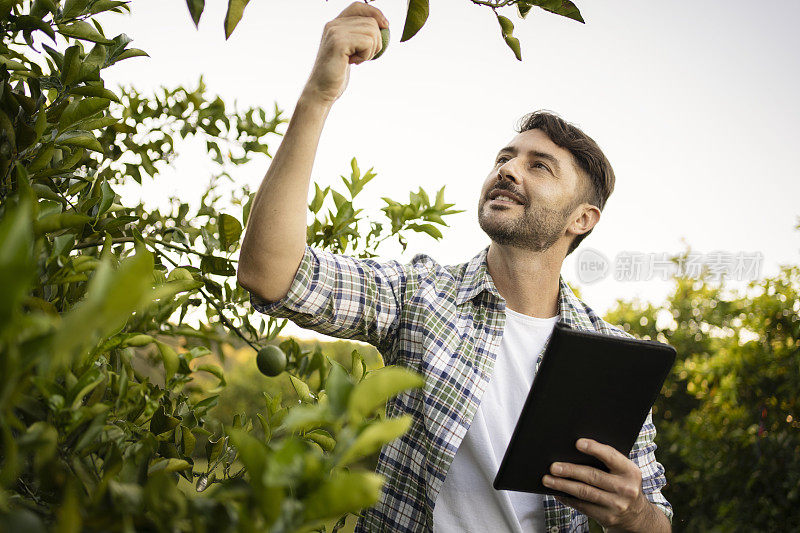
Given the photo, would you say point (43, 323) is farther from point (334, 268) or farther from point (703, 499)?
point (703, 499)

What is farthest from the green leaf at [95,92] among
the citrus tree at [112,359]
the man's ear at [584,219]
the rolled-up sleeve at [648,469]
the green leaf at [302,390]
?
the man's ear at [584,219]

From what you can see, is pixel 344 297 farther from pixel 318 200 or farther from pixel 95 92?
pixel 95 92

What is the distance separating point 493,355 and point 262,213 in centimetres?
85

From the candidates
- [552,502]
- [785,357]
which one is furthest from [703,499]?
Answer: [552,502]

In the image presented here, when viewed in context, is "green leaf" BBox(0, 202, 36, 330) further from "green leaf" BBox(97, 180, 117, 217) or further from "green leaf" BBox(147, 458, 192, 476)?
"green leaf" BBox(97, 180, 117, 217)

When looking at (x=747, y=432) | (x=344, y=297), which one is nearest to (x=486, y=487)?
(x=344, y=297)

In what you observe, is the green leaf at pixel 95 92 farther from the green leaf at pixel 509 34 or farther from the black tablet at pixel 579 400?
the black tablet at pixel 579 400

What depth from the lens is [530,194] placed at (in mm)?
1948

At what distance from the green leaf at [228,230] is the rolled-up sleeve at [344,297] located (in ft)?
0.70

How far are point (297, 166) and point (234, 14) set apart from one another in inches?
20.6

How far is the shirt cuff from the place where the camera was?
4.24 feet

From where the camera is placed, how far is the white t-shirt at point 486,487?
155 cm

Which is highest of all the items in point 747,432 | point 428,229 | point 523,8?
point 523,8

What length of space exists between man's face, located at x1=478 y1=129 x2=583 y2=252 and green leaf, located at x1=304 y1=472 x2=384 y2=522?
1570 mm
